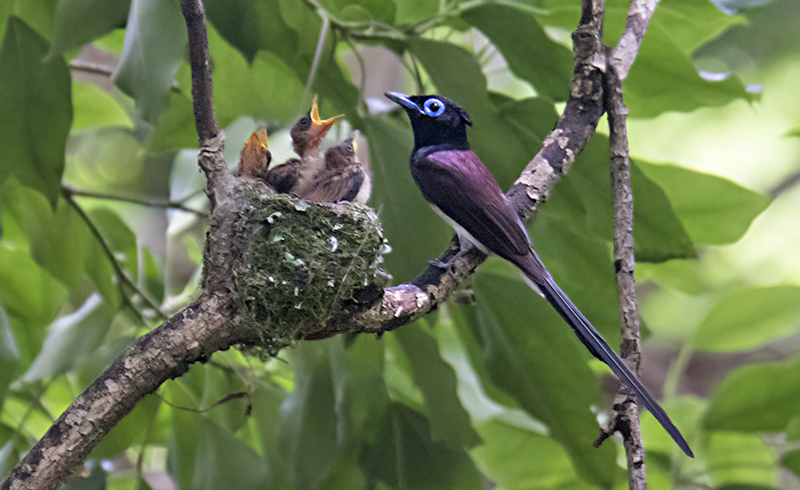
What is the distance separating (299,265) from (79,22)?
71cm

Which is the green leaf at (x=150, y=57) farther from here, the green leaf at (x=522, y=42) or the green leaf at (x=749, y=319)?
the green leaf at (x=749, y=319)

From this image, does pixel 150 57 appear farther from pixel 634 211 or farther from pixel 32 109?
pixel 634 211

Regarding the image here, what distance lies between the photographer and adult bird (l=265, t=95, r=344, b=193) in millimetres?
1365

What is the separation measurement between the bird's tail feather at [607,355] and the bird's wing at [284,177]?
54 cm

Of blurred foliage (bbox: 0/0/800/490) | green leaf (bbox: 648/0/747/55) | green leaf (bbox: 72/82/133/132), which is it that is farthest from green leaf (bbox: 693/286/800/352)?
green leaf (bbox: 72/82/133/132)

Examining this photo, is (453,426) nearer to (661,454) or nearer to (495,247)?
(495,247)

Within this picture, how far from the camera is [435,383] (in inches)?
61.3

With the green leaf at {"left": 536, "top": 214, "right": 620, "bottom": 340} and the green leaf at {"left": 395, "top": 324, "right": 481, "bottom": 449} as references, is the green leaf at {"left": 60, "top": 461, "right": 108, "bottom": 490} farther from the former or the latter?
the green leaf at {"left": 536, "top": 214, "right": 620, "bottom": 340}

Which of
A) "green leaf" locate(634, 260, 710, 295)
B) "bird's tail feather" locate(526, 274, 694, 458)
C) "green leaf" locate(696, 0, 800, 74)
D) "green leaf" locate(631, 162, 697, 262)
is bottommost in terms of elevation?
"bird's tail feather" locate(526, 274, 694, 458)

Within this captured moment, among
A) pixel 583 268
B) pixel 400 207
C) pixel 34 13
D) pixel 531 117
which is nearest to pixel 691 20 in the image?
pixel 531 117

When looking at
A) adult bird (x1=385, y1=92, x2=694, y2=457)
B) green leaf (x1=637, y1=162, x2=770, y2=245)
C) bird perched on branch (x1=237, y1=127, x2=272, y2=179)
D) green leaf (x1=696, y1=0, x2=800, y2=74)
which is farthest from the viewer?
green leaf (x1=696, y1=0, x2=800, y2=74)

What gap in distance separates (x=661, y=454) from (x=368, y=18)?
1.51m

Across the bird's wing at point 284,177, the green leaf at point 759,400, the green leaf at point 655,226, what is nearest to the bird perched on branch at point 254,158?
the bird's wing at point 284,177

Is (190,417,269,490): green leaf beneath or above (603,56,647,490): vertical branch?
beneath
